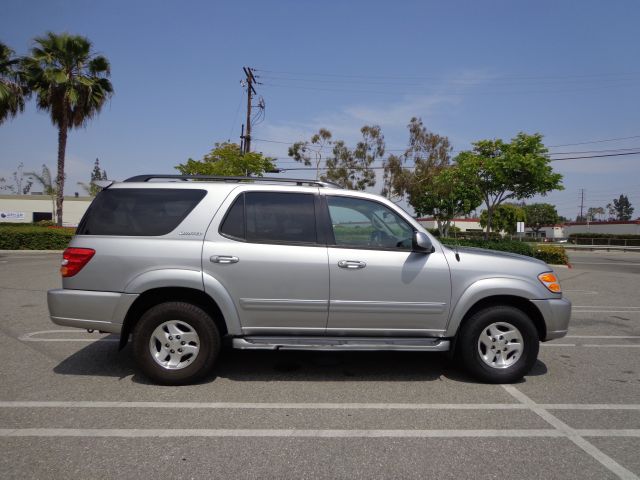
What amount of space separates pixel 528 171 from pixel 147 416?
18533mm

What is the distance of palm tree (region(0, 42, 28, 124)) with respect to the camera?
22078 mm

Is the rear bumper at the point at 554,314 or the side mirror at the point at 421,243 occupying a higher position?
the side mirror at the point at 421,243

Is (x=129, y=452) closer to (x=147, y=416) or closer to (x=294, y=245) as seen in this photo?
(x=147, y=416)

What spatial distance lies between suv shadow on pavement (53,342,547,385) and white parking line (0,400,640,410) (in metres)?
0.58

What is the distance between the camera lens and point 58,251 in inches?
944

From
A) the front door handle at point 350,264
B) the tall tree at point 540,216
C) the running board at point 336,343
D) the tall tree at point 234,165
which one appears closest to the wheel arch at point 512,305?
the running board at point 336,343

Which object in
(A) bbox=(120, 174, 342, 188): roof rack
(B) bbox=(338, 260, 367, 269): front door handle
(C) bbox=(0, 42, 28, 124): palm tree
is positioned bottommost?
(B) bbox=(338, 260, 367, 269): front door handle

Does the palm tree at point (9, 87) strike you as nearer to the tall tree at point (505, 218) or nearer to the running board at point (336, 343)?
the running board at point (336, 343)

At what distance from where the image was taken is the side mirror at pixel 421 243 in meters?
4.44

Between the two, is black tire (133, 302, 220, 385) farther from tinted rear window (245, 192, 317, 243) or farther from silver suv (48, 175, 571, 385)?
tinted rear window (245, 192, 317, 243)

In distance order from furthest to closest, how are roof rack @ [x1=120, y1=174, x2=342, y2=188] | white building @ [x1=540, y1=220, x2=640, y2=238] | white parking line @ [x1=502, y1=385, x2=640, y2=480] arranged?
white building @ [x1=540, y1=220, x2=640, y2=238] < roof rack @ [x1=120, y1=174, x2=342, y2=188] < white parking line @ [x1=502, y1=385, x2=640, y2=480]

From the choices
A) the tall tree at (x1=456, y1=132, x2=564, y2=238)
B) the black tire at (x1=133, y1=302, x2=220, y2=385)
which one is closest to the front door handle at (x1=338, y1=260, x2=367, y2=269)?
the black tire at (x1=133, y1=302, x2=220, y2=385)

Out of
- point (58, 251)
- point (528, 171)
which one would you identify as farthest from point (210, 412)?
point (58, 251)

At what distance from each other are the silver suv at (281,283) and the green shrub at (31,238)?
22374 millimetres
